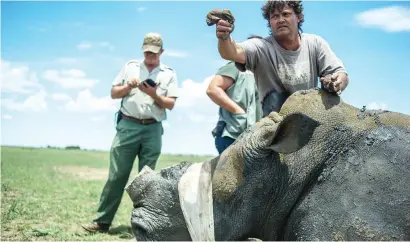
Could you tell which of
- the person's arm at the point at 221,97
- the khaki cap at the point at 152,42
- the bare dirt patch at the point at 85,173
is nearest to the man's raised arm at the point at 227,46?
the person's arm at the point at 221,97

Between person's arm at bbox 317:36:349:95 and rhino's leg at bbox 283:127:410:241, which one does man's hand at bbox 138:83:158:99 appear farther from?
rhino's leg at bbox 283:127:410:241

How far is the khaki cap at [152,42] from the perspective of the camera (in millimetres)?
8633

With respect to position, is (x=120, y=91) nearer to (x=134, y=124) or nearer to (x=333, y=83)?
(x=134, y=124)

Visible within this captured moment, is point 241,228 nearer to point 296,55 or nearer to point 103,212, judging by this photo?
point 296,55

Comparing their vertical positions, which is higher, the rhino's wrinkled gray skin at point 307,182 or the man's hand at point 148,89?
the man's hand at point 148,89

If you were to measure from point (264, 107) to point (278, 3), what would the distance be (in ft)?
3.08

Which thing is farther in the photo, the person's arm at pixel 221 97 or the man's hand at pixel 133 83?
the man's hand at pixel 133 83

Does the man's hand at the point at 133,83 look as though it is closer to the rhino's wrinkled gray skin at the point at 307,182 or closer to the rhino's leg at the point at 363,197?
the rhino's wrinkled gray skin at the point at 307,182

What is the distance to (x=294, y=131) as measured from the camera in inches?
135

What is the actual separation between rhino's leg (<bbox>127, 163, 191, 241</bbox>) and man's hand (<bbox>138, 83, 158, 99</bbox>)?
15.0 ft

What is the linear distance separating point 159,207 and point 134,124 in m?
5.03

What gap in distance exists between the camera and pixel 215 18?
13.4 ft

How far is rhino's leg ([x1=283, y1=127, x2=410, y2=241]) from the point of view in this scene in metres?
3.23

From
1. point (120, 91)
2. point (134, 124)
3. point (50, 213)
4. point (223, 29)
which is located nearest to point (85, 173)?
point (50, 213)
